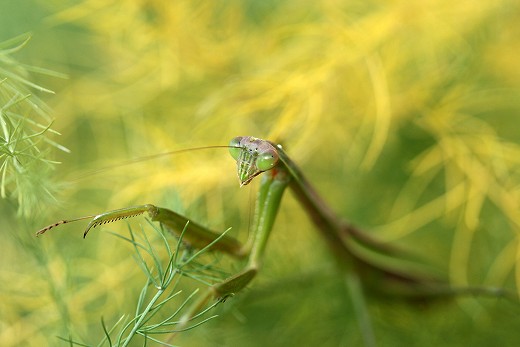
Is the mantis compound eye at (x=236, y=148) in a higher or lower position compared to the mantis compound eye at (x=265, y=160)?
higher

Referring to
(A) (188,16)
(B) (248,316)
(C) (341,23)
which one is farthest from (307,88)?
(B) (248,316)

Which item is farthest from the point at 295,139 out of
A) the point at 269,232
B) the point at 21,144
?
the point at 21,144

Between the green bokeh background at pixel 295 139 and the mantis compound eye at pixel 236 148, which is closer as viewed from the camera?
the mantis compound eye at pixel 236 148

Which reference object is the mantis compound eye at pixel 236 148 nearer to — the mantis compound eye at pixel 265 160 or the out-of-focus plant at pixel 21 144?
the mantis compound eye at pixel 265 160

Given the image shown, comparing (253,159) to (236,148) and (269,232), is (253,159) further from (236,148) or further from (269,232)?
(269,232)

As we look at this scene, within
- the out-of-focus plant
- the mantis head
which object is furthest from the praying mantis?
the out-of-focus plant

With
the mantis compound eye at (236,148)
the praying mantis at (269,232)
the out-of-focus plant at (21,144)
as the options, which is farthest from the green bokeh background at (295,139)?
the mantis compound eye at (236,148)
